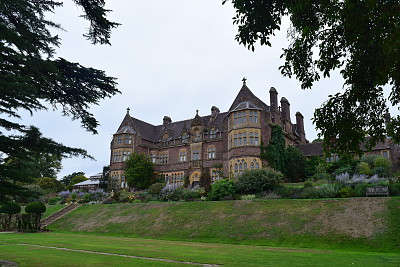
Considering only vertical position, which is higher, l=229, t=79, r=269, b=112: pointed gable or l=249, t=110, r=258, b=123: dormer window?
l=229, t=79, r=269, b=112: pointed gable

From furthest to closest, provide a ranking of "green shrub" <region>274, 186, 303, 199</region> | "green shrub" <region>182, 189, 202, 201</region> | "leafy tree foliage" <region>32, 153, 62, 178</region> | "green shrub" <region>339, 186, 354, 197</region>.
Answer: "green shrub" <region>182, 189, 202, 201</region> → "green shrub" <region>274, 186, 303, 199</region> → "green shrub" <region>339, 186, 354, 197</region> → "leafy tree foliage" <region>32, 153, 62, 178</region>

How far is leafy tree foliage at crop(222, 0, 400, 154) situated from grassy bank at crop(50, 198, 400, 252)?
33.6 ft

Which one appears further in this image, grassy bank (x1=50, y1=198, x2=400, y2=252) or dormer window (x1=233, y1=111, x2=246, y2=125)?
dormer window (x1=233, y1=111, x2=246, y2=125)

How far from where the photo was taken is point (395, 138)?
22.8 feet

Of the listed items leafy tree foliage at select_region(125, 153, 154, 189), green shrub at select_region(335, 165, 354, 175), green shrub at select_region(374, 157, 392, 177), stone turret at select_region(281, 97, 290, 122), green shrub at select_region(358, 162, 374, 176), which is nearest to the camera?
green shrub at select_region(374, 157, 392, 177)

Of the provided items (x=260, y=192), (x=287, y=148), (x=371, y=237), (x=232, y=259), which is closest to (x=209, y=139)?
(x=287, y=148)

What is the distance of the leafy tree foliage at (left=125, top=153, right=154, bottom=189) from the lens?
144ft

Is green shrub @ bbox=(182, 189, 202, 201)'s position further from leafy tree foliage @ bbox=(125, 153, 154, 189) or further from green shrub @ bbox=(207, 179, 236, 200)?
leafy tree foliage @ bbox=(125, 153, 154, 189)

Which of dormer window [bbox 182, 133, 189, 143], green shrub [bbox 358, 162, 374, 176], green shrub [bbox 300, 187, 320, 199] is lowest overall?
green shrub [bbox 300, 187, 320, 199]

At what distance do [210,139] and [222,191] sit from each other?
1609 cm

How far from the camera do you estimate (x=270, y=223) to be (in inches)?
798

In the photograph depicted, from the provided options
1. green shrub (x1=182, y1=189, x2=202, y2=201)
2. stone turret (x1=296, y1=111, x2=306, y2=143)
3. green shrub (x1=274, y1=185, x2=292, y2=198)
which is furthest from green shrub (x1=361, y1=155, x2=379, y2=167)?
green shrub (x1=182, y1=189, x2=202, y2=201)

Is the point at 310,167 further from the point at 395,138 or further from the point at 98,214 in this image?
the point at 395,138

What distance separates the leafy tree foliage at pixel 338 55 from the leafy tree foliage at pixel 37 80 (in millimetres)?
3624
